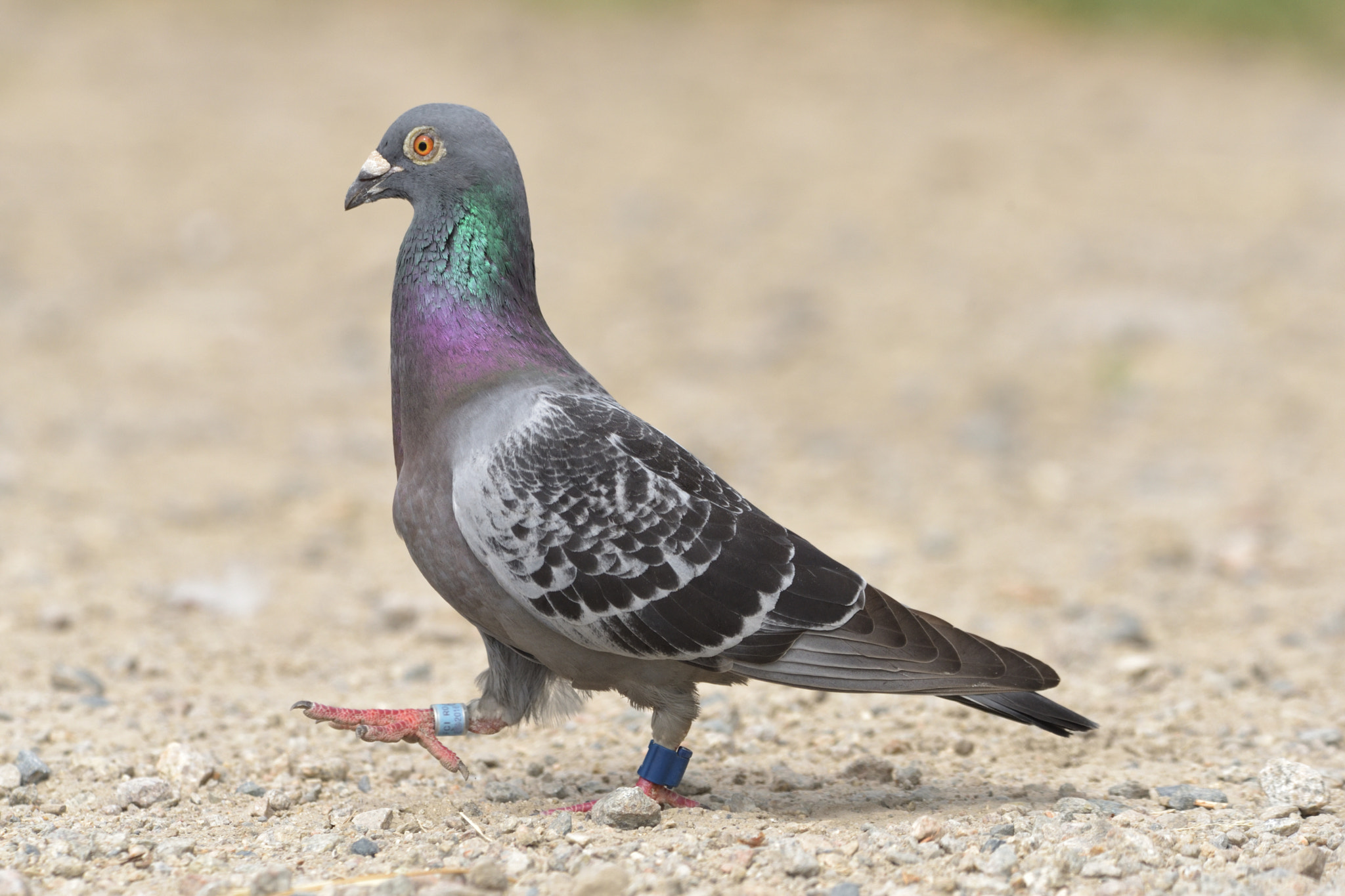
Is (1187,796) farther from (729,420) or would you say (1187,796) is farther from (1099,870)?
(729,420)

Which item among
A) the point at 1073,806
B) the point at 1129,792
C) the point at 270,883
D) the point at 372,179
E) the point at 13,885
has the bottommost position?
the point at 13,885

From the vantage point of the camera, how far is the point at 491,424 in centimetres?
411

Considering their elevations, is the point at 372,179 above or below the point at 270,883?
above

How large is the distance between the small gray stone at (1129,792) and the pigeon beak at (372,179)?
3051 mm

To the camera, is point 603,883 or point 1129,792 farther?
point 1129,792

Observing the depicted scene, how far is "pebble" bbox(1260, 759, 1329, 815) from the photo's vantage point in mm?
4125

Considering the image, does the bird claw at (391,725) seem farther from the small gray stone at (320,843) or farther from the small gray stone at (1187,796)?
the small gray stone at (1187,796)

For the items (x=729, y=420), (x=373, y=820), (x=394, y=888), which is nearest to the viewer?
(x=394, y=888)

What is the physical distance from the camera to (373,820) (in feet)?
13.3

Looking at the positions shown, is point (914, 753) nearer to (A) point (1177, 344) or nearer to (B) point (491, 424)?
(B) point (491, 424)

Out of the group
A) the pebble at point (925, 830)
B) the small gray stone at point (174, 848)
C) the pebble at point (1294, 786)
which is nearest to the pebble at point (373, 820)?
the small gray stone at point (174, 848)

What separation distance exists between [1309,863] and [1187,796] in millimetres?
799

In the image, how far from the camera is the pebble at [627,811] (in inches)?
156

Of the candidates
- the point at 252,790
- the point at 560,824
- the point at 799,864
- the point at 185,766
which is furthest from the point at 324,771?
the point at 799,864
